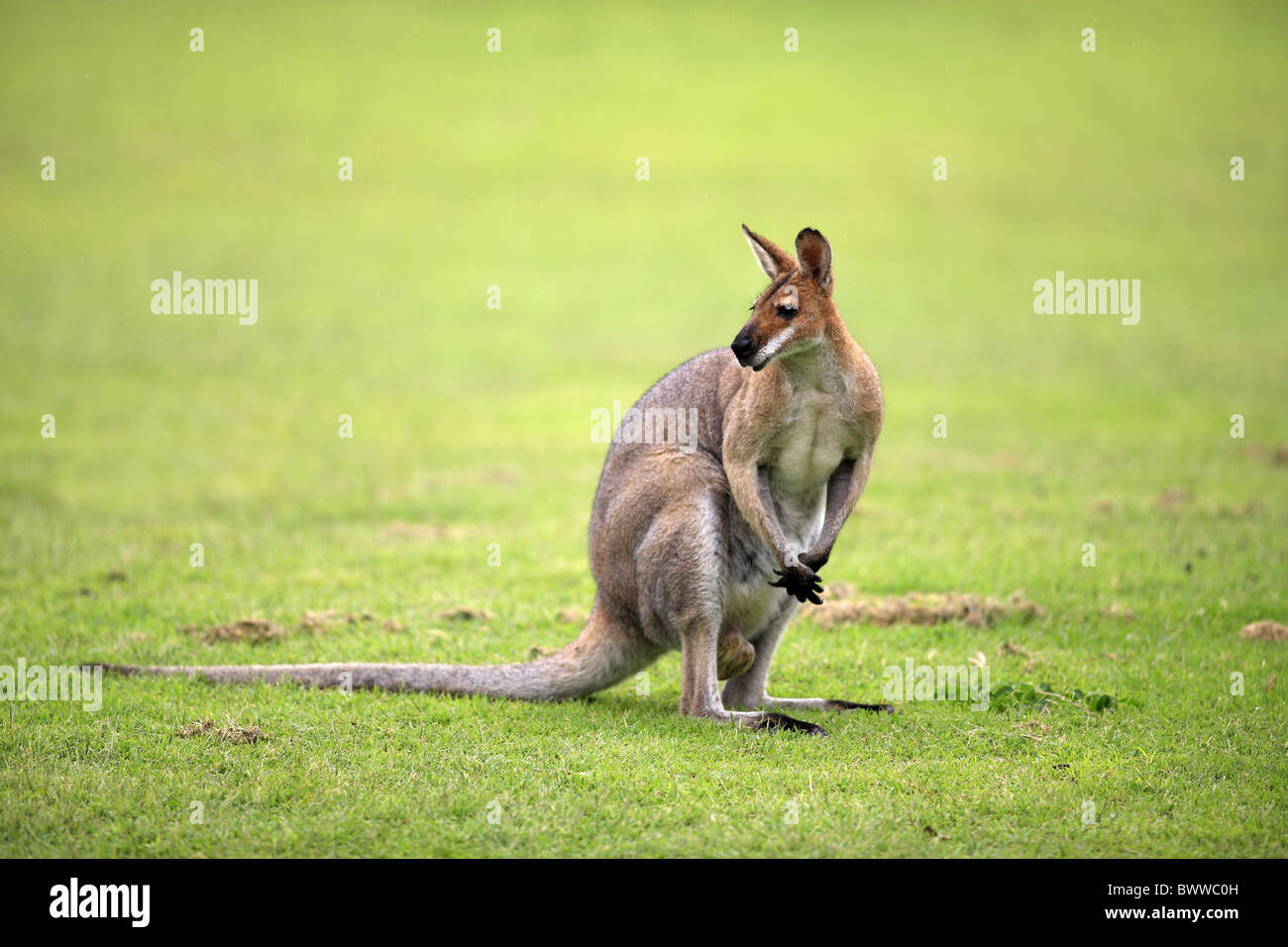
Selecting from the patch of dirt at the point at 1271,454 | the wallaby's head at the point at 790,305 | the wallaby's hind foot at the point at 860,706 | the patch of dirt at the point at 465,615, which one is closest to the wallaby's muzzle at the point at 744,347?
the wallaby's head at the point at 790,305

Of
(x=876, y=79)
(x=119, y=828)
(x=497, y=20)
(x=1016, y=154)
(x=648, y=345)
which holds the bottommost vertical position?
(x=119, y=828)

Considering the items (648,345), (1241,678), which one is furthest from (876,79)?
(1241,678)

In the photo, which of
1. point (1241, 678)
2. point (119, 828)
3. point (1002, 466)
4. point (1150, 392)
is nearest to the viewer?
point (119, 828)

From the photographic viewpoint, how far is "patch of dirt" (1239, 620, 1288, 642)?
7.94 metres

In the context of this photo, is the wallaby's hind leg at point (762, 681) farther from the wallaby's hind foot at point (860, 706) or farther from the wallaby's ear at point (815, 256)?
the wallaby's ear at point (815, 256)

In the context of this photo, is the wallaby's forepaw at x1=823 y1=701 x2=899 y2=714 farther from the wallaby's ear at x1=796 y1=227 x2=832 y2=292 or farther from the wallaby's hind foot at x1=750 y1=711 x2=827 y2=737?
the wallaby's ear at x1=796 y1=227 x2=832 y2=292

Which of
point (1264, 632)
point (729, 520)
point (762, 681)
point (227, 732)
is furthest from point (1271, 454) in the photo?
point (227, 732)

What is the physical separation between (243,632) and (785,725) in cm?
343

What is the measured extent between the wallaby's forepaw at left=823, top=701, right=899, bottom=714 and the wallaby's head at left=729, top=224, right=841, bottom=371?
183 centimetres

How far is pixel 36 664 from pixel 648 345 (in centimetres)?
1392

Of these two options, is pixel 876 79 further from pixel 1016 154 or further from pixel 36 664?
pixel 36 664

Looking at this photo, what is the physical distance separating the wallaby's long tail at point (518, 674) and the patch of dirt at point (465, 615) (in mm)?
1667

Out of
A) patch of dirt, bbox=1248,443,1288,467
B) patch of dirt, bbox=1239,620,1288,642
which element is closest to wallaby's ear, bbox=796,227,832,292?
patch of dirt, bbox=1239,620,1288,642

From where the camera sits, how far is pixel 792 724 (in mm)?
6391
